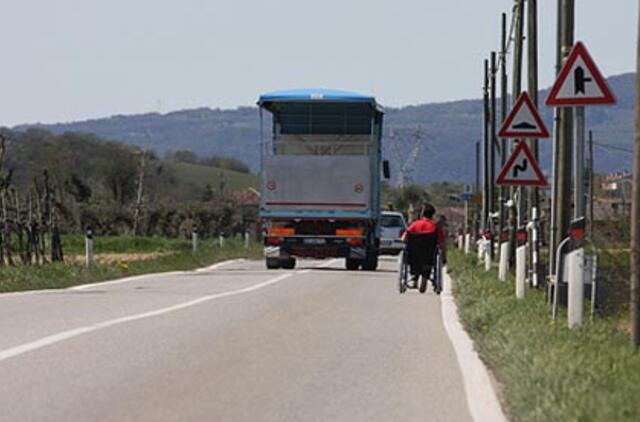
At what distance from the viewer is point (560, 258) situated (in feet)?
56.9

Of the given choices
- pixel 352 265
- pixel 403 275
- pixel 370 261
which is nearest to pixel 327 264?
pixel 352 265

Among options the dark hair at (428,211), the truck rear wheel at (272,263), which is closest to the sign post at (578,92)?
the dark hair at (428,211)

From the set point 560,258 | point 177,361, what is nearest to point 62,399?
point 177,361

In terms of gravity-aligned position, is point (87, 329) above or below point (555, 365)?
below

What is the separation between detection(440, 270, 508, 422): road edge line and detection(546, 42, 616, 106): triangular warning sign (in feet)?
8.96

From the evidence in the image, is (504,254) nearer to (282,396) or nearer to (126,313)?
(126,313)

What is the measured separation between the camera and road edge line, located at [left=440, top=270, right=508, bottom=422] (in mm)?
11266

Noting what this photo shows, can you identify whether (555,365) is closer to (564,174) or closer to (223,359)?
(223,359)

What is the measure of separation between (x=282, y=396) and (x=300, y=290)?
1538 cm

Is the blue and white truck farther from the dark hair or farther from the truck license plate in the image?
the dark hair

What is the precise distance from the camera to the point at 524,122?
71.4ft

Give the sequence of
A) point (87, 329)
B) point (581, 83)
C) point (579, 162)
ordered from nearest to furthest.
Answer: point (581, 83) < point (87, 329) < point (579, 162)

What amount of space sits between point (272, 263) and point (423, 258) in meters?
13.6

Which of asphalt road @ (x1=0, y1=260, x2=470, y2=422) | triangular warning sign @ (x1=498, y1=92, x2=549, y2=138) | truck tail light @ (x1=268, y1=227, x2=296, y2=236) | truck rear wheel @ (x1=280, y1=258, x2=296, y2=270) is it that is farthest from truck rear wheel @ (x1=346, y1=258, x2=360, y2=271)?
triangular warning sign @ (x1=498, y1=92, x2=549, y2=138)
